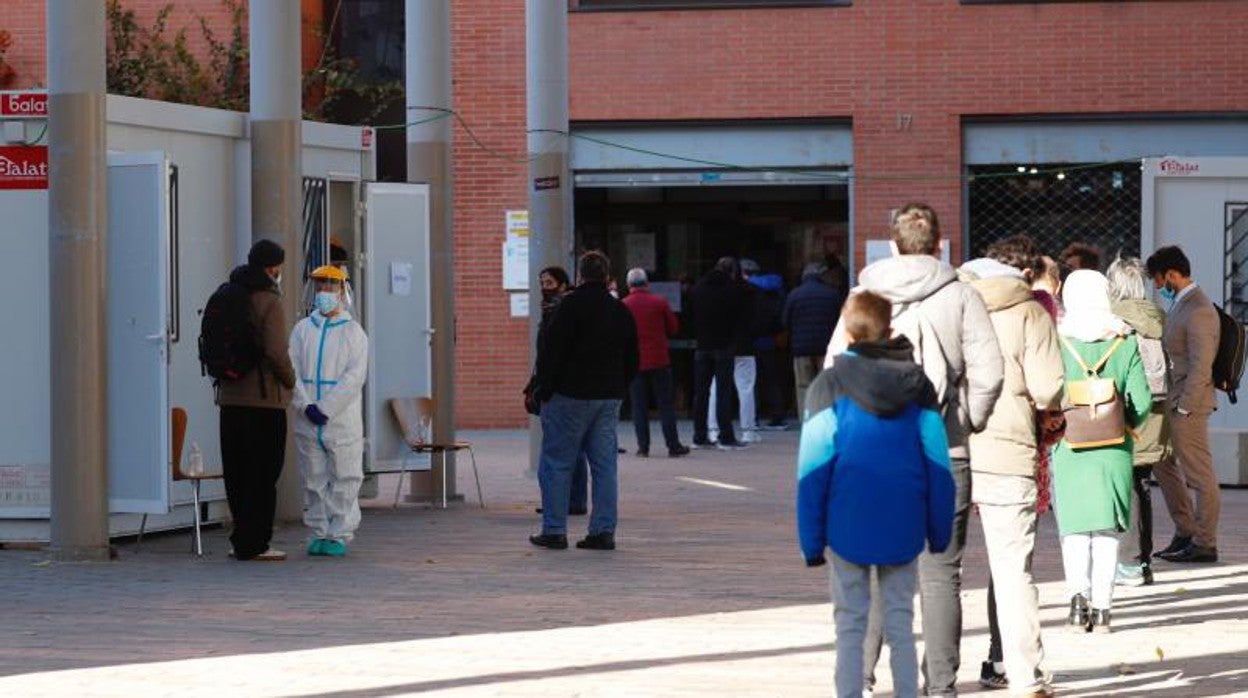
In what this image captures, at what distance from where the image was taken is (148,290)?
14.0m

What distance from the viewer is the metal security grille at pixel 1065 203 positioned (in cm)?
2558

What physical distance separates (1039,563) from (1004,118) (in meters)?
12.5

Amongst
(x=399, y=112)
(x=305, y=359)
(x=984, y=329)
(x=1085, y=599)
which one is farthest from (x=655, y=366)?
(x=984, y=329)

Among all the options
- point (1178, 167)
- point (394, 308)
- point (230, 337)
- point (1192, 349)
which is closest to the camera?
point (1192, 349)

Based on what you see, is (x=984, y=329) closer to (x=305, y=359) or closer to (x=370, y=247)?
(x=305, y=359)

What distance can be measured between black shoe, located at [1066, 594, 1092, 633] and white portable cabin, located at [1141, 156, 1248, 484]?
805cm

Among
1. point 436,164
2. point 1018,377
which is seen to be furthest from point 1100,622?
point 436,164

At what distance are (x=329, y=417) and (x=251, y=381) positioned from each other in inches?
19.8

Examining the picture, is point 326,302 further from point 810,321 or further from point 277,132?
point 810,321

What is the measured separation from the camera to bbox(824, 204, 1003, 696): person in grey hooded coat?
8.52 metres

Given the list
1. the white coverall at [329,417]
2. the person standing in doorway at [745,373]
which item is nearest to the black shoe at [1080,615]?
the white coverall at [329,417]

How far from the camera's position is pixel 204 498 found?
15.2m

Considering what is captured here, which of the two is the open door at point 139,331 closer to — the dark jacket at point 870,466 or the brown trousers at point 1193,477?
the brown trousers at point 1193,477

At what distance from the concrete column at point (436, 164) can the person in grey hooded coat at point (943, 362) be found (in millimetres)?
9258
